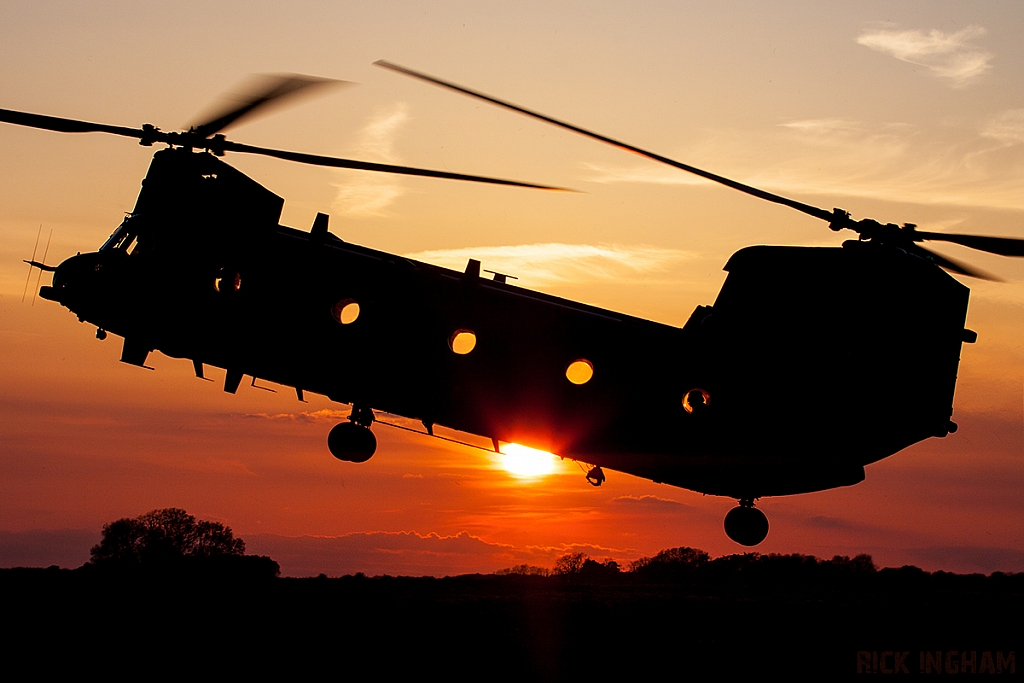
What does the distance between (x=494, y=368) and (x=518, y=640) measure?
526cm

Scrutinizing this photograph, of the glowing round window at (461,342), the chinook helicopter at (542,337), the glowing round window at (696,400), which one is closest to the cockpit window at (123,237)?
the chinook helicopter at (542,337)

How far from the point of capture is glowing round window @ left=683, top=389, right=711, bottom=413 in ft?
67.3

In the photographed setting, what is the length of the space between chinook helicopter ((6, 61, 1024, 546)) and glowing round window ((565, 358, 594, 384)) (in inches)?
1.1

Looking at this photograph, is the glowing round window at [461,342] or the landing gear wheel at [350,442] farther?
the landing gear wheel at [350,442]

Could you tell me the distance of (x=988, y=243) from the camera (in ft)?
64.2

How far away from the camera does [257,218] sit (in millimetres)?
20391

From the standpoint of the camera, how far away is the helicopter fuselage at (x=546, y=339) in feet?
65.6

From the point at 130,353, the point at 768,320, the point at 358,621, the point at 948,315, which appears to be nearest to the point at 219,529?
the point at 130,353

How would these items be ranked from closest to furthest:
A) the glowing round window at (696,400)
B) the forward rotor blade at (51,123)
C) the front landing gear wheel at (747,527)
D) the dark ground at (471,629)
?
the dark ground at (471,629) → the forward rotor blade at (51,123) → the glowing round window at (696,400) → the front landing gear wheel at (747,527)

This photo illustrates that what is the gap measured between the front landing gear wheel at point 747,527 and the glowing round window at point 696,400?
109 inches

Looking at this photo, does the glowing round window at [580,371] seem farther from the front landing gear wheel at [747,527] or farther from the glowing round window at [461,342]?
the front landing gear wheel at [747,527]

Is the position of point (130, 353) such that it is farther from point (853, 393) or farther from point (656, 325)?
point (853, 393)

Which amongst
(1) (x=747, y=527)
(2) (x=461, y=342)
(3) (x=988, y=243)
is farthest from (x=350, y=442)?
(3) (x=988, y=243)

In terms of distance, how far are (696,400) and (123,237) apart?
12.3 meters
